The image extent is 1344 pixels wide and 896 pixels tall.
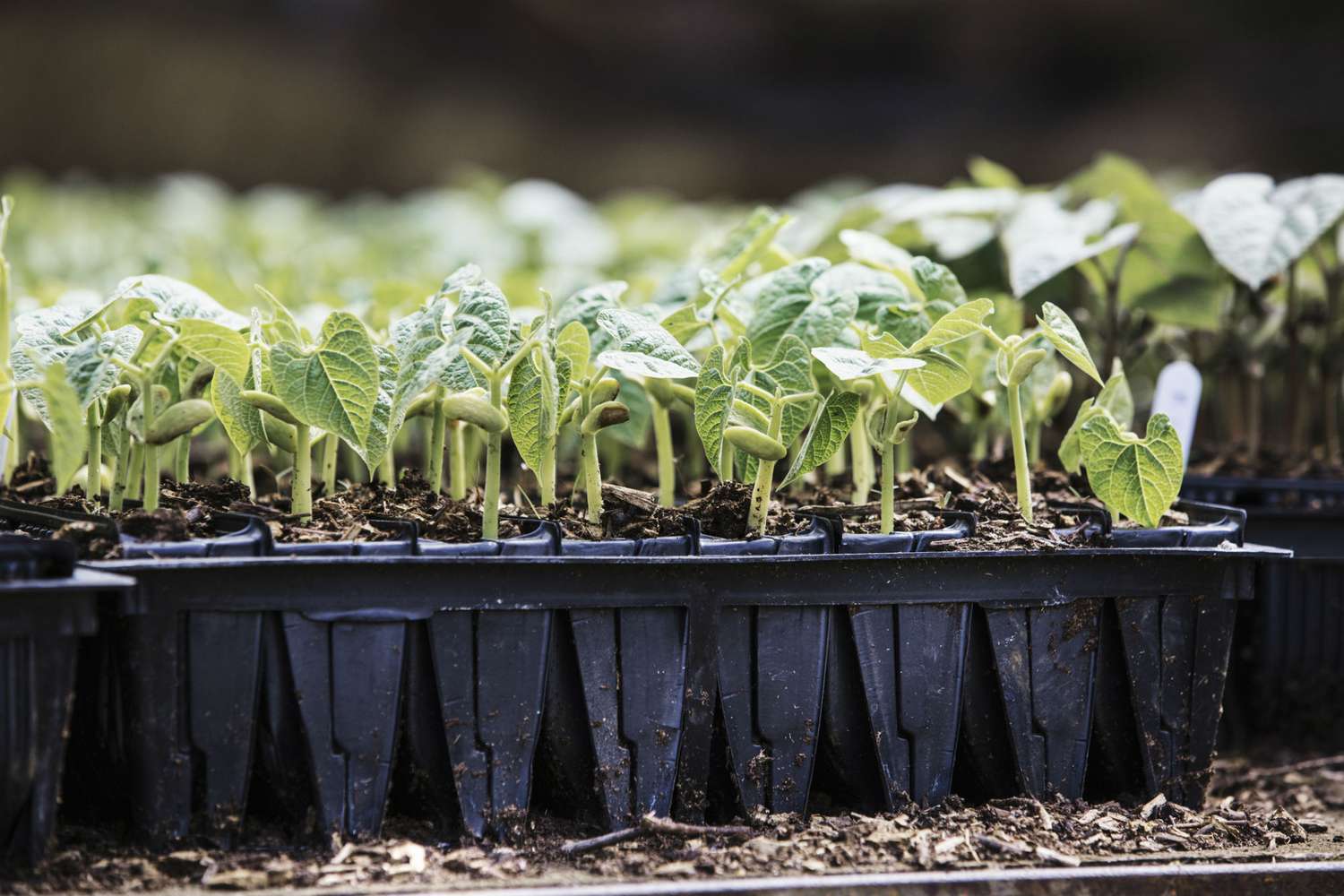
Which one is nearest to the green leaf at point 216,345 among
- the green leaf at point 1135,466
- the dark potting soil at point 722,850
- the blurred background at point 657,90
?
the dark potting soil at point 722,850

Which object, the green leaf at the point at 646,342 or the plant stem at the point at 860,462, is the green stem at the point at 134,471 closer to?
the green leaf at the point at 646,342

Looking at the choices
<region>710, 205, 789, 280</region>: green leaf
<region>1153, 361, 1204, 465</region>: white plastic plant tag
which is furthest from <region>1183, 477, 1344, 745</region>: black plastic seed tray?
<region>710, 205, 789, 280</region>: green leaf

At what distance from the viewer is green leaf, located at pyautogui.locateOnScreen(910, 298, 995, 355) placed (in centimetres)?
101

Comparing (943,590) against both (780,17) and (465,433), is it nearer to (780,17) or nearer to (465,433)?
(465,433)

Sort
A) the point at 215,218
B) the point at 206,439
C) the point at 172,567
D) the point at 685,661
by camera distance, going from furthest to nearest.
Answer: the point at 215,218, the point at 206,439, the point at 685,661, the point at 172,567

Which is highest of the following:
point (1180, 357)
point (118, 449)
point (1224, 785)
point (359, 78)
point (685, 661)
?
point (359, 78)

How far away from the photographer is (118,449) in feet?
3.43

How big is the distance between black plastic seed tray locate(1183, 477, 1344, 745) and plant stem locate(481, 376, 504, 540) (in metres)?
0.88

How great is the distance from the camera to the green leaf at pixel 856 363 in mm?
971

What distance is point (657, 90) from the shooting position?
212 inches

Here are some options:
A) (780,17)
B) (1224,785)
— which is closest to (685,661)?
(1224,785)

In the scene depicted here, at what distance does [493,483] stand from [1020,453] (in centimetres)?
49

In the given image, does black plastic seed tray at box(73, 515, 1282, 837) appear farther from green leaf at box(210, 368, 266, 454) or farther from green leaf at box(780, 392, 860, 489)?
green leaf at box(210, 368, 266, 454)

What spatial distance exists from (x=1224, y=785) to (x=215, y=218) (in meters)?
2.86
